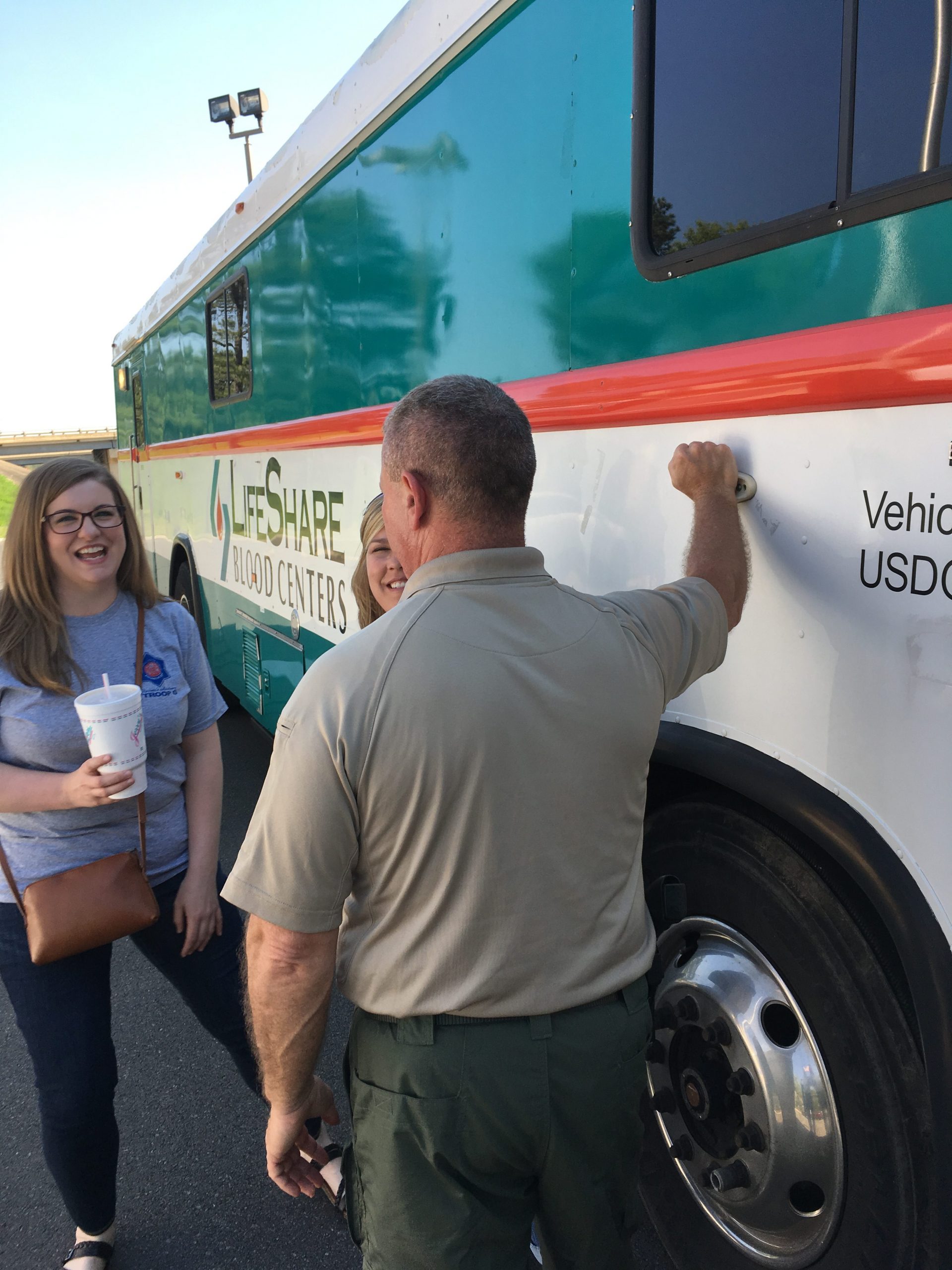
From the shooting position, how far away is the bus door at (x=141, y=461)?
8727 millimetres

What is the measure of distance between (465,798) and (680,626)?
52 cm

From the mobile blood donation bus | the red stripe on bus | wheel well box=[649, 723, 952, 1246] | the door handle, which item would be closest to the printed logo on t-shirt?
the mobile blood donation bus

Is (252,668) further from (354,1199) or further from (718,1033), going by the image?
(354,1199)

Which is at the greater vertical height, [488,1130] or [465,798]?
[465,798]

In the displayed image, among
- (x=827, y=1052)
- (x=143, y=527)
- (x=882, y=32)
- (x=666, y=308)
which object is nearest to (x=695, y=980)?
(x=827, y=1052)

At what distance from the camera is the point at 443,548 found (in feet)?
4.72

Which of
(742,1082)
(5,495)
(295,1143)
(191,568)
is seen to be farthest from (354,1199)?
(5,495)

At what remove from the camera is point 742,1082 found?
6.43 feet

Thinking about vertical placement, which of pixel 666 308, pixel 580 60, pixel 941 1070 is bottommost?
pixel 941 1070

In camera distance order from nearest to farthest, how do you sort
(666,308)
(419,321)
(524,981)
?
1. (524,981)
2. (666,308)
3. (419,321)

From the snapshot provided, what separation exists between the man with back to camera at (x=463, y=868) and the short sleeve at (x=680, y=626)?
0.05m

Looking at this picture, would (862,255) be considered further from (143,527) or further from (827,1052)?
(143,527)

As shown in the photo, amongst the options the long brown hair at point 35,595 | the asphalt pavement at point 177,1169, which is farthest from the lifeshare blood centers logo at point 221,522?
the long brown hair at point 35,595

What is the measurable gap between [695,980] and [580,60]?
2.01 meters
